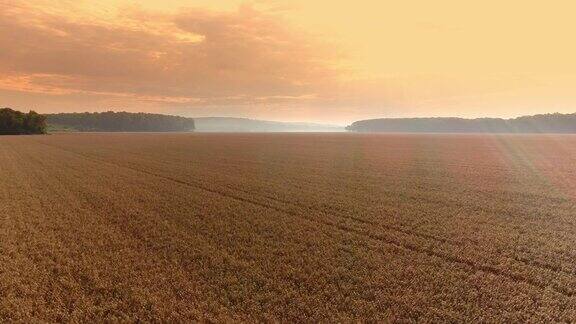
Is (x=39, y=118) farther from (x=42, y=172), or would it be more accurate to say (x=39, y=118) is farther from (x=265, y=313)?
(x=265, y=313)

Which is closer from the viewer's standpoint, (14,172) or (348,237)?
(348,237)

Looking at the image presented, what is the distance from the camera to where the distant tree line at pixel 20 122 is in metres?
130

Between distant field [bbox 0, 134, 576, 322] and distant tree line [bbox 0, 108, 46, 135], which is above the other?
distant tree line [bbox 0, 108, 46, 135]

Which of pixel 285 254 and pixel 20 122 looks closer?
pixel 285 254

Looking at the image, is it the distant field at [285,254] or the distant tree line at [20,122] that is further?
the distant tree line at [20,122]

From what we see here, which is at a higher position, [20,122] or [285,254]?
[20,122]

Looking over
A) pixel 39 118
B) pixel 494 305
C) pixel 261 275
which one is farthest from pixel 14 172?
pixel 39 118

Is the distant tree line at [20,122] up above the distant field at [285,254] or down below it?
above

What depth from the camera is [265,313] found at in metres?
7.90

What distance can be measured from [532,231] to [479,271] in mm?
5793

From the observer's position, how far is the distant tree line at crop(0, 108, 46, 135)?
130m

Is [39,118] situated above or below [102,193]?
above

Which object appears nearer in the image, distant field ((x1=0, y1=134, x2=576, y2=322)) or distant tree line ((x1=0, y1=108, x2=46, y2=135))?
distant field ((x1=0, y1=134, x2=576, y2=322))

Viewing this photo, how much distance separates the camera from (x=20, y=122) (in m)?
132
